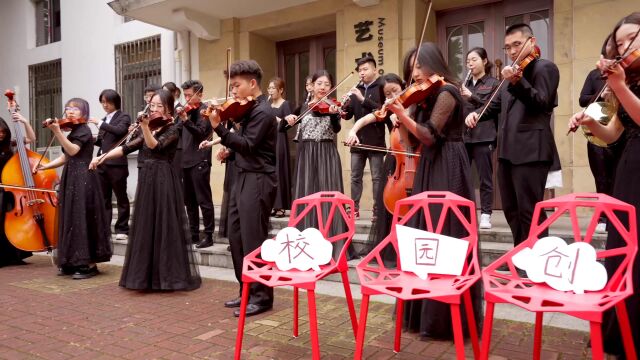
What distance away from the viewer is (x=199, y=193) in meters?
6.36

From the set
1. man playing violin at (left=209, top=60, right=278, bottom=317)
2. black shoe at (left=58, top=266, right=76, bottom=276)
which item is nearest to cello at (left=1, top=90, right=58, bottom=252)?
black shoe at (left=58, top=266, right=76, bottom=276)

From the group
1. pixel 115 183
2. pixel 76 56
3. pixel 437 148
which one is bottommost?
pixel 115 183

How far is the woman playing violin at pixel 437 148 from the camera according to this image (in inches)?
132

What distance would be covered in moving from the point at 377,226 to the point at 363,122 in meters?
1.08

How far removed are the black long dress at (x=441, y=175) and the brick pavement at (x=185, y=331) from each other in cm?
13

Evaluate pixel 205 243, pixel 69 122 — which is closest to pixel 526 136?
pixel 205 243

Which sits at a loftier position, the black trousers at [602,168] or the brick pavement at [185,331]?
the black trousers at [602,168]

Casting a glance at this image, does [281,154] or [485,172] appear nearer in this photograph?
[485,172]

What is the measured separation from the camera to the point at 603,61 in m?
2.38

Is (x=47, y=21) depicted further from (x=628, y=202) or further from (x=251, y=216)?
(x=628, y=202)

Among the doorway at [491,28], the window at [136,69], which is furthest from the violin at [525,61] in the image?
the window at [136,69]

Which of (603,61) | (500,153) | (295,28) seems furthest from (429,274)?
(295,28)

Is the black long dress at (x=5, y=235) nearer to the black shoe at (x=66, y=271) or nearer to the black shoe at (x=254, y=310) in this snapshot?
the black shoe at (x=66, y=271)

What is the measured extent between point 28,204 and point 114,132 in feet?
4.38
